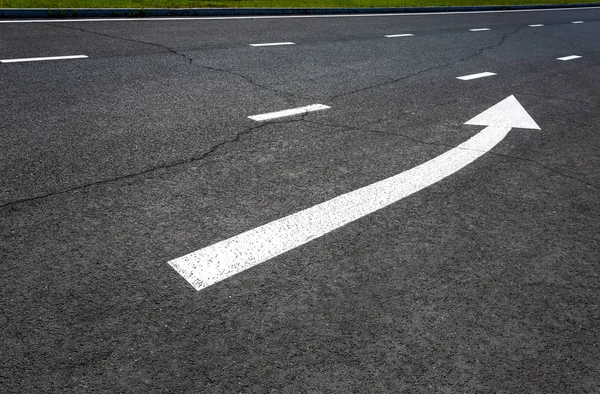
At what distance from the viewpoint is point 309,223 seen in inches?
138

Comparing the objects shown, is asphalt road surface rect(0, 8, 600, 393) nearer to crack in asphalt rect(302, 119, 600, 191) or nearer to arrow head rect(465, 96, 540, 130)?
crack in asphalt rect(302, 119, 600, 191)

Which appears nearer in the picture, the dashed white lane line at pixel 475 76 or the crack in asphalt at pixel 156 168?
the crack in asphalt at pixel 156 168

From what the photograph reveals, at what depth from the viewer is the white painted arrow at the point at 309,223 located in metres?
2.95

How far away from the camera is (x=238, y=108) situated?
19.2ft

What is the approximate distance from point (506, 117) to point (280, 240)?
4.37 m

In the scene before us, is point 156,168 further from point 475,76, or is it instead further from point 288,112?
point 475,76

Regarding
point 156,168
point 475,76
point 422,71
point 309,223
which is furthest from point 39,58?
point 475,76

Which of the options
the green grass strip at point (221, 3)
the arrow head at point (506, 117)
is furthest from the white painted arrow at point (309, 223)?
the green grass strip at point (221, 3)

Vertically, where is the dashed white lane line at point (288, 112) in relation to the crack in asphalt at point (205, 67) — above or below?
below

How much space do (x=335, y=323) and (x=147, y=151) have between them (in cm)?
254

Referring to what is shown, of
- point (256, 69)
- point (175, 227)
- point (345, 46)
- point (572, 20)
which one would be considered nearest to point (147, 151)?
point (175, 227)

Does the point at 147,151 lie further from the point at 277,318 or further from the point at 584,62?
the point at 584,62

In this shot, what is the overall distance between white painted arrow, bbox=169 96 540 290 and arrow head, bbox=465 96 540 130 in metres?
0.88

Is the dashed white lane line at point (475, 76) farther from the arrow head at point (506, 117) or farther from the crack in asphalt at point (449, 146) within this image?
the crack in asphalt at point (449, 146)
